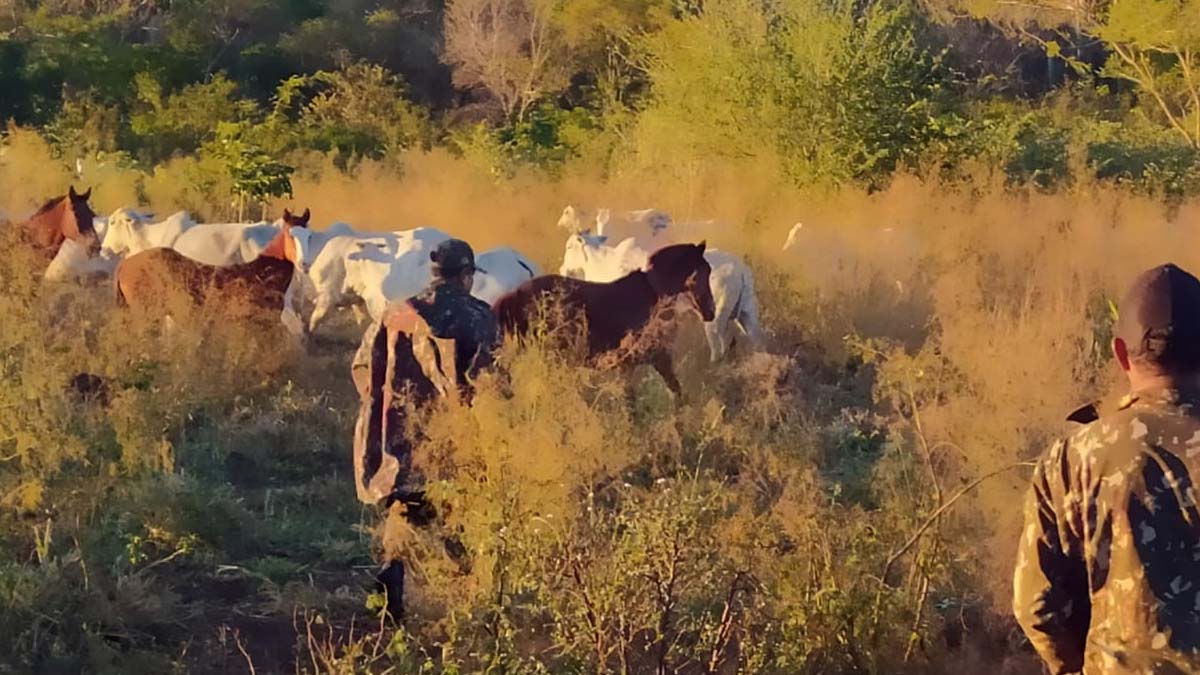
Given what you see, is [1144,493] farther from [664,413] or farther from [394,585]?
[664,413]

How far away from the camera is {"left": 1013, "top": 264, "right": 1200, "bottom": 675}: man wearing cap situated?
9.06ft

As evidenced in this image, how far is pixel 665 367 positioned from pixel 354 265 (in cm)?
330

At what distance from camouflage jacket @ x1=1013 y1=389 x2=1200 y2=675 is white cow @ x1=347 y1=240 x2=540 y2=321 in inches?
294

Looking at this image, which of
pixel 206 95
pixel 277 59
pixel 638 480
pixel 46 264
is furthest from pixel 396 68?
pixel 638 480

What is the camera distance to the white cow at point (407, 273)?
407 inches

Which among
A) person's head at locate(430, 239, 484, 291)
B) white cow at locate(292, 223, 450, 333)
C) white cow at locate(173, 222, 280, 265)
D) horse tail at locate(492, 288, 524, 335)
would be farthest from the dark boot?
white cow at locate(173, 222, 280, 265)

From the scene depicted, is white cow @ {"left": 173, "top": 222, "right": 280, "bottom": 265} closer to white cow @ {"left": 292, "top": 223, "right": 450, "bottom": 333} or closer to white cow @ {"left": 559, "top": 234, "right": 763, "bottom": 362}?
white cow @ {"left": 292, "top": 223, "right": 450, "bottom": 333}

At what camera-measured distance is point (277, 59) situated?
28484 millimetres

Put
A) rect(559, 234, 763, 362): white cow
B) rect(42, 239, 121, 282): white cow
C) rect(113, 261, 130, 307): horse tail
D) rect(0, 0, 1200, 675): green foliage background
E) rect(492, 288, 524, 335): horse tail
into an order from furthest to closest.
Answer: rect(42, 239, 121, 282): white cow < rect(559, 234, 763, 362): white cow < rect(113, 261, 130, 307): horse tail < rect(492, 288, 524, 335): horse tail < rect(0, 0, 1200, 675): green foliage background

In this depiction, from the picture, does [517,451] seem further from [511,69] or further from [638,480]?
[511,69]

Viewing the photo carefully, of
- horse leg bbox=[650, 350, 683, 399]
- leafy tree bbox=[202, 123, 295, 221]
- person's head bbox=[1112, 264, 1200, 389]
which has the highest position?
person's head bbox=[1112, 264, 1200, 389]

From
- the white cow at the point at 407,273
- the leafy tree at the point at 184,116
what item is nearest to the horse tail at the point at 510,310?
the white cow at the point at 407,273

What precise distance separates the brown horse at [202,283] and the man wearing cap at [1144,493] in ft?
24.5

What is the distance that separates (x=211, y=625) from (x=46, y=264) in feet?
Answer: 22.0
